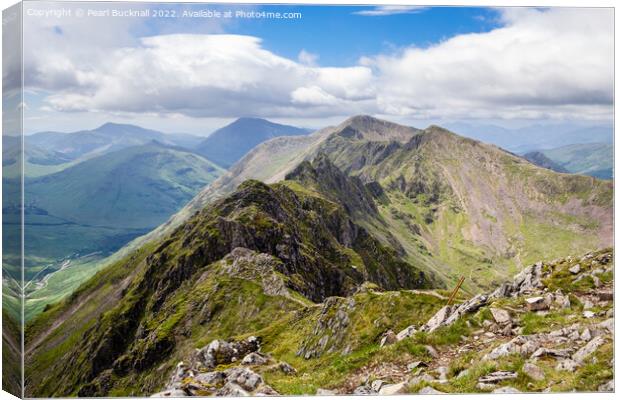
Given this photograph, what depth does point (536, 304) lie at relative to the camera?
25.1 m

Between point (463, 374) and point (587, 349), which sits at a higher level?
point (587, 349)

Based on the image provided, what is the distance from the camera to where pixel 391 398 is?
2081 cm

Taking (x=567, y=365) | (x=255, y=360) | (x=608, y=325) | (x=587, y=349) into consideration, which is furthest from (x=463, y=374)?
(x=255, y=360)

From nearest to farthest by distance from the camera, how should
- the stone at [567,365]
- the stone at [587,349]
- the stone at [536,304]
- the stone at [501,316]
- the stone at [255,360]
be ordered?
the stone at [567,365], the stone at [587,349], the stone at [501,316], the stone at [536,304], the stone at [255,360]

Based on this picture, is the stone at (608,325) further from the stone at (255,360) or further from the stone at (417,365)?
the stone at (255,360)

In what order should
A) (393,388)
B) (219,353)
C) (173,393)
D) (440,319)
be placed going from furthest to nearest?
(219,353) → (440,319) → (173,393) → (393,388)

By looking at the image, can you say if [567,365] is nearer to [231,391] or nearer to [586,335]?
[586,335]

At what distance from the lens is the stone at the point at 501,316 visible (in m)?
23.8

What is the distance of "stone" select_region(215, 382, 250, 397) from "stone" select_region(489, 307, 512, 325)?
12.9 m

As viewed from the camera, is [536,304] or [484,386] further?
[536,304]

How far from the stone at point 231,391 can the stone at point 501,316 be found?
12.9m

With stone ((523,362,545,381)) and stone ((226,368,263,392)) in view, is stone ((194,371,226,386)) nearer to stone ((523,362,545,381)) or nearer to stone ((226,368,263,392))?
stone ((226,368,263,392))

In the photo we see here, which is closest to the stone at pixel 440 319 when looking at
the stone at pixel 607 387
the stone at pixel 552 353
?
the stone at pixel 552 353

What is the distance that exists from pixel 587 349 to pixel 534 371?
9.70 feet
